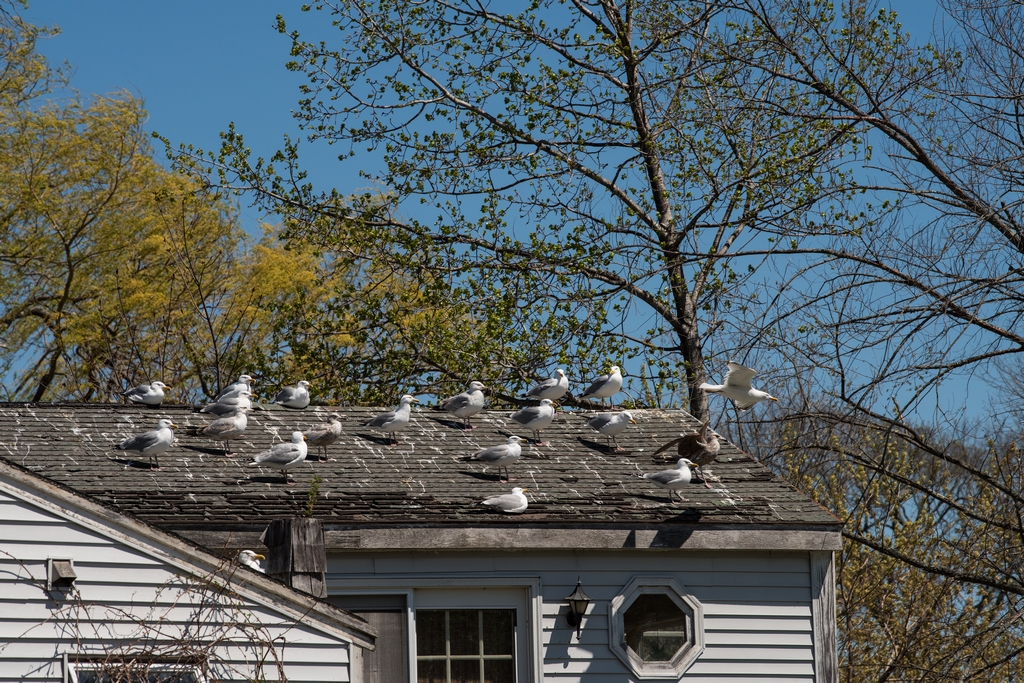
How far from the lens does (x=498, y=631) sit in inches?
418

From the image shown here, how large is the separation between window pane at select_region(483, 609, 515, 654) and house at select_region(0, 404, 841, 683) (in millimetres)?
12

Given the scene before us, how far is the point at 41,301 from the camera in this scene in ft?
77.2

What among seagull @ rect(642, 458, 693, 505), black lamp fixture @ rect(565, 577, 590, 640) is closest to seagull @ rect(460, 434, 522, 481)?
seagull @ rect(642, 458, 693, 505)

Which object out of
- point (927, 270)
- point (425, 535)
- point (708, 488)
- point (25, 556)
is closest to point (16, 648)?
point (25, 556)

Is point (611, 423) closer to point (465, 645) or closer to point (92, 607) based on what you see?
point (465, 645)

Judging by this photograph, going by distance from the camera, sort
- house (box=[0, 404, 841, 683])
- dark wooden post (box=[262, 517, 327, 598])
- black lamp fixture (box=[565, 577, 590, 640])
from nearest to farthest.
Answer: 1. dark wooden post (box=[262, 517, 327, 598])
2. house (box=[0, 404, 841, 683])
3. black lamp fixture (box=[565, 577, 590, 640])

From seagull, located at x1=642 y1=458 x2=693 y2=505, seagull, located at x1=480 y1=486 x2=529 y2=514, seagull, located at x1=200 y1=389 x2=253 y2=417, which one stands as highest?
seagull, located at x1=200 y1=389 x2=253 y2=417

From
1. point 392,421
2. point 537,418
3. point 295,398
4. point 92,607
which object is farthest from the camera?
point 295,398

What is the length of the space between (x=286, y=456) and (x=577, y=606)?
276 cm

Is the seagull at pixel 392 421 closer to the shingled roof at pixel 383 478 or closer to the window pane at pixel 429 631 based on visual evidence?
the shingled roof at pixel 383 478

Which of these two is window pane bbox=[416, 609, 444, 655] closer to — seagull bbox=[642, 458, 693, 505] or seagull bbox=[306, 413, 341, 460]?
seagull bbox=[306, 413, 341, 460]

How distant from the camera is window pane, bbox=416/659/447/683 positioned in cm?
1028

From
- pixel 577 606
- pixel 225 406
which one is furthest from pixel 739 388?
pixel 225 406

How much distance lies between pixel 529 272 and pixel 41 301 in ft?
32.3
